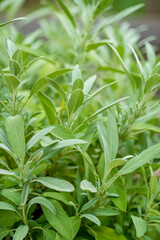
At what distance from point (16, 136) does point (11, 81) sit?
0.07m

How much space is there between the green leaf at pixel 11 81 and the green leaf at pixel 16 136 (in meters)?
0.05

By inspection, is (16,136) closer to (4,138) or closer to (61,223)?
(4,138)

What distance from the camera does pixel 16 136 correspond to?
1.25ft

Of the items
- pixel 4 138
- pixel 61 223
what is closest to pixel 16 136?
pixel 4 138

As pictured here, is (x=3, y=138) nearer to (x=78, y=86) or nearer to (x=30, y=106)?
(x=78, y=86)

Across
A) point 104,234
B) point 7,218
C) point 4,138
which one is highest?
point 4,138

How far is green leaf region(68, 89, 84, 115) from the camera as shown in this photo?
0.41 m

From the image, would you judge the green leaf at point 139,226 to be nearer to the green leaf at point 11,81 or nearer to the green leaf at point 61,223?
the green leaf at point 61,223

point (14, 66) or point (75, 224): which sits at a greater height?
point (14, 66)

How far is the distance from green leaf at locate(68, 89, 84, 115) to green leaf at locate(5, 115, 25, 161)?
8 centimetres

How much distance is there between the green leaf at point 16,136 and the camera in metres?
0.38

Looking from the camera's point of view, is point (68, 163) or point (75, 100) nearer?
point (75, 100)

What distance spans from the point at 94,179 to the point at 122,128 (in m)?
0.12

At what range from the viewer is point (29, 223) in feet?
1.49
